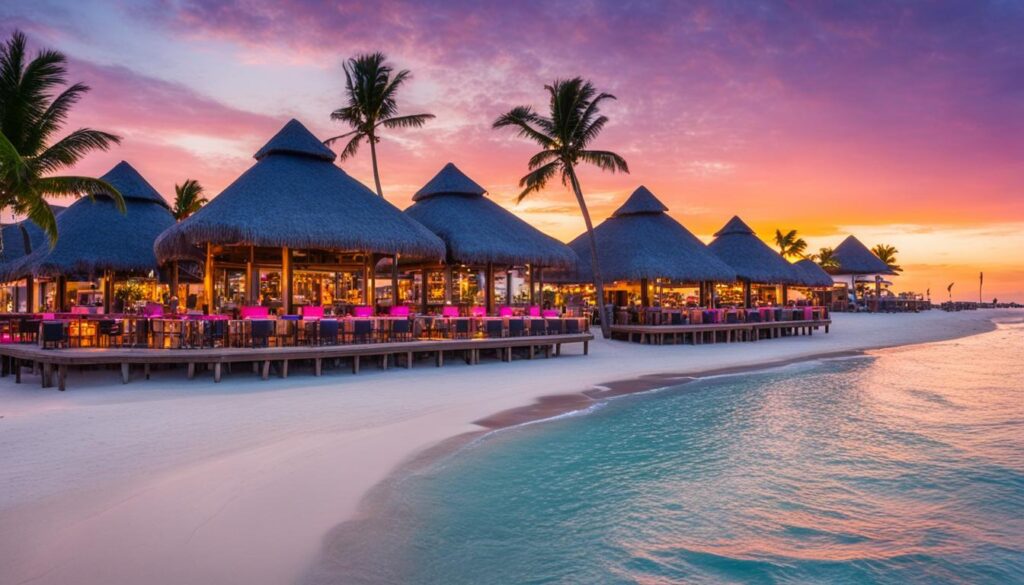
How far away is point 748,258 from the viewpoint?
29.9m

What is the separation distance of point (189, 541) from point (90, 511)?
1.16 meters

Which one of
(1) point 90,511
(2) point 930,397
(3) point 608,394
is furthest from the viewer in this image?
(2) point 930,397

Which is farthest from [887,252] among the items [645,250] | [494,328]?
[494,328]

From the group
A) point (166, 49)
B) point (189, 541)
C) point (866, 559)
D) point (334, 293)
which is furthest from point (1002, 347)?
point (166, 49)

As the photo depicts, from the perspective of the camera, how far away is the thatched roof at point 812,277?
32.3 meters

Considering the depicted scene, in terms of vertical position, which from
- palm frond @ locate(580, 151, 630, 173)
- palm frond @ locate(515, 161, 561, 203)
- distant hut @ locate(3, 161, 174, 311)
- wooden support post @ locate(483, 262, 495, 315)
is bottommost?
wooden support post @ locate(483, 262, 495, 315)

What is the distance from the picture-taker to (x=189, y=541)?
4.50m

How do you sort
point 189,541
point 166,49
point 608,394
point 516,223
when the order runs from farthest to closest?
point 516,223, point 166,49, point 608,394, point 189,541

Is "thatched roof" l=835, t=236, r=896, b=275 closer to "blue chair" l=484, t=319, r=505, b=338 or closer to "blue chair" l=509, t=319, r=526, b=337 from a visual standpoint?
"blue chair" l=509, t=319, r=526, b=337

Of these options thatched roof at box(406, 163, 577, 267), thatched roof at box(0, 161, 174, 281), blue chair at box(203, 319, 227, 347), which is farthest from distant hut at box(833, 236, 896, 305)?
blue chair at box(203, 319, 227, 347)

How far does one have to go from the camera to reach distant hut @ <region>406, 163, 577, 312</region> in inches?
717

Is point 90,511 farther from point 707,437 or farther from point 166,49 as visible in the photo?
point 166,49

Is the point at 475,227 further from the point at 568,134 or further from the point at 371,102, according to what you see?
the point at 371,102

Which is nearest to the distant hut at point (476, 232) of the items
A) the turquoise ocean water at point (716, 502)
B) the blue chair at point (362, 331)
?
the blue chair at point (362, 331)
